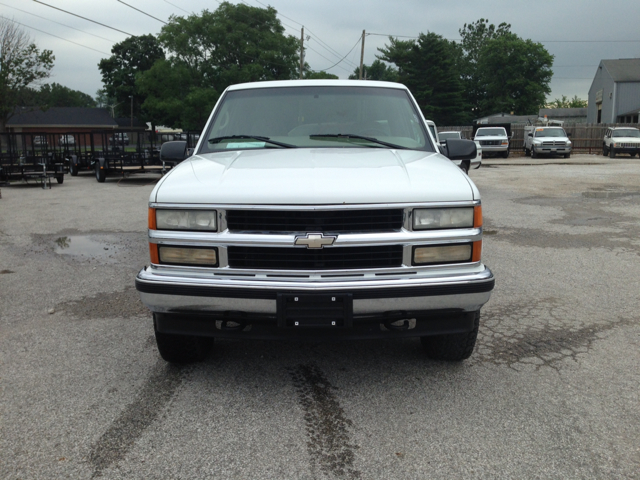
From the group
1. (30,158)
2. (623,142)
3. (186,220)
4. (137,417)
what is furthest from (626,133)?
(137,417)

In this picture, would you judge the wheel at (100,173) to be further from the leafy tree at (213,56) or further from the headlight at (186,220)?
Result: the leafy tree at (213,56)

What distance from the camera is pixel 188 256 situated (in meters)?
3.28

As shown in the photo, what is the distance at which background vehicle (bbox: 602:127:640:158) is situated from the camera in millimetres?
30266

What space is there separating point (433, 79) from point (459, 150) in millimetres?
61821

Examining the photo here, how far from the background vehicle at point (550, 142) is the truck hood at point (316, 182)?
29.0 metres

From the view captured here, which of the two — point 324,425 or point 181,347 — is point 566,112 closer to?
point 181,347

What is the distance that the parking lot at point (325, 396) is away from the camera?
9.08 feet

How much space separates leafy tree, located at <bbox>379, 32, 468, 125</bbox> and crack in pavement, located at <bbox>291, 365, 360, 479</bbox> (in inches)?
2380

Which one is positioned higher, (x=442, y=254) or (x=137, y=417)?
(x=442, y=254)

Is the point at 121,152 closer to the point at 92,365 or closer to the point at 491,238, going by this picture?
the point at 491,238

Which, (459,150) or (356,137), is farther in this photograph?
(459,150)

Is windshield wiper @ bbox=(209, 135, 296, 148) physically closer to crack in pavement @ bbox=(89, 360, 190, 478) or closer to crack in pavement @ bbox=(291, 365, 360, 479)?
crack in pavement @ bbox=(291, 365, 360, 479)

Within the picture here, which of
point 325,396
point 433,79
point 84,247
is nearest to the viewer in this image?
point 325,396

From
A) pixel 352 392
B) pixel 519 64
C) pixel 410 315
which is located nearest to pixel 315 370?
pixel 352 392
